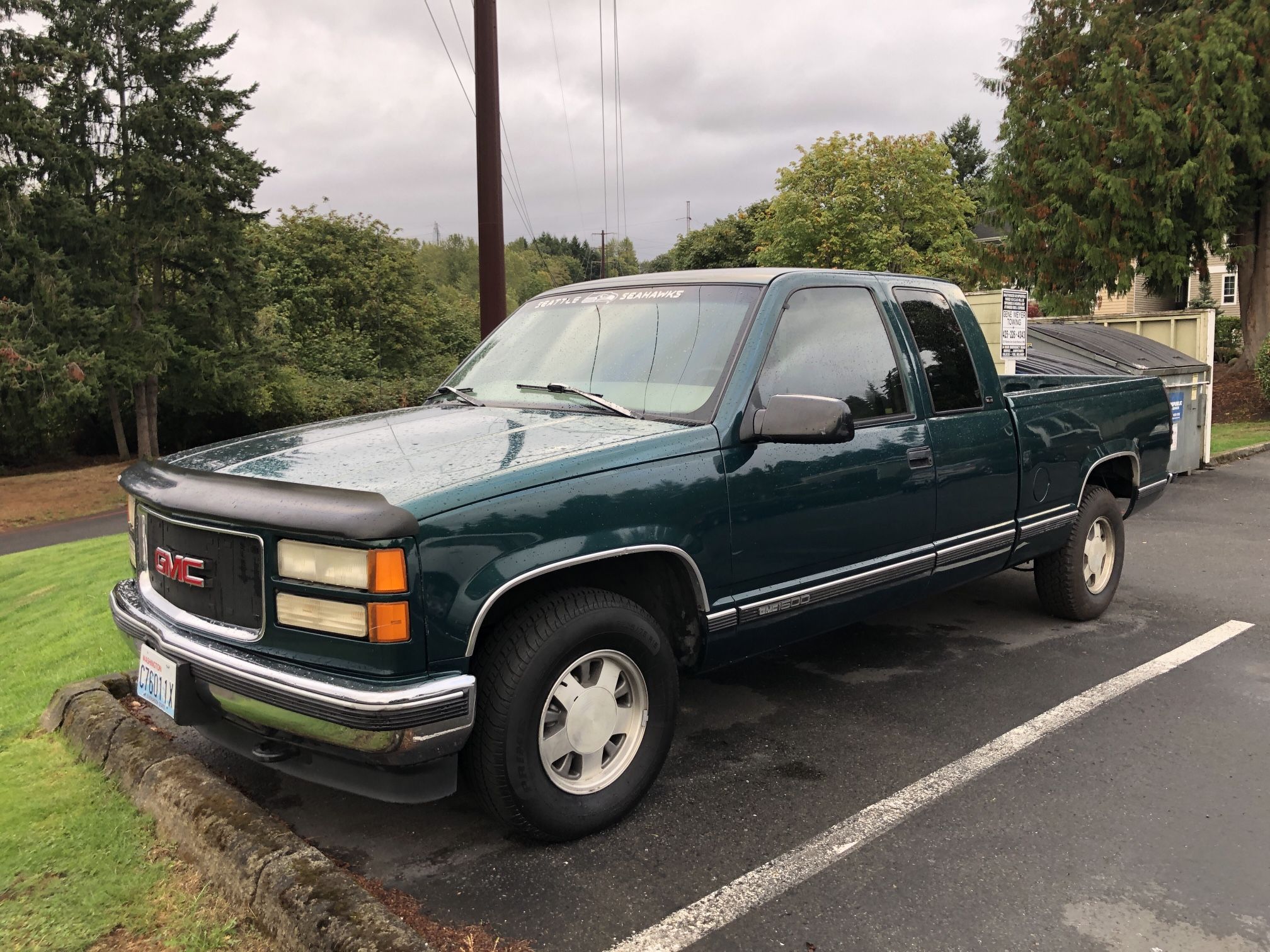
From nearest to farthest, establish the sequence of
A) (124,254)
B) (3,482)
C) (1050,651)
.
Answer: (1050,651) < (3,482) < (124,254)

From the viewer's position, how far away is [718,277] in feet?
13.0

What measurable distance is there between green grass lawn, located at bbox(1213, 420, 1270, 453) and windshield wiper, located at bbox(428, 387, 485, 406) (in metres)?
12.4

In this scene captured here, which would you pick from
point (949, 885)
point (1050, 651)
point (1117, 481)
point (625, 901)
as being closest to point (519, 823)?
point (625, 901)

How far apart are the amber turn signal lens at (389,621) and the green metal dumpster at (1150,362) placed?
878 centimetres

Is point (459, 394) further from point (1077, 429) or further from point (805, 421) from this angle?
point (1077, 429)

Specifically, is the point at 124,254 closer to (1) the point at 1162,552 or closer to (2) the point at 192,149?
(2) the point at 192,149

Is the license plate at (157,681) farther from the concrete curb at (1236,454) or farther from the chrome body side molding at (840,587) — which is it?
the concrete curb at (1236,454)

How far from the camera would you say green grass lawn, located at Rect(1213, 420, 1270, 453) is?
13820mm

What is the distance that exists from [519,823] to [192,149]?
89.0 ft

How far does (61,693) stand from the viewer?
13.4 ft

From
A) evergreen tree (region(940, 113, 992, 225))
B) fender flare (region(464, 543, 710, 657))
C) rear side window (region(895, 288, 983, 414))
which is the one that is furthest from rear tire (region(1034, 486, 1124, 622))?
evergreen tree (region(940, 113, 992, 225))

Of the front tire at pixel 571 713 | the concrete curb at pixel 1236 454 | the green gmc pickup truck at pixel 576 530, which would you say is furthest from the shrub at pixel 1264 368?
the front tire at pixel 571 713

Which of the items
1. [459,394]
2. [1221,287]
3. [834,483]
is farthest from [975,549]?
[1221,287]

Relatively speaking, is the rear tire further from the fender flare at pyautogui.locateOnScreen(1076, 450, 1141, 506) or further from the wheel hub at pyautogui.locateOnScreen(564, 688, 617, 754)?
the wheel hub at pyautogui.locateOnScreen(564, 688, 617, 754)
